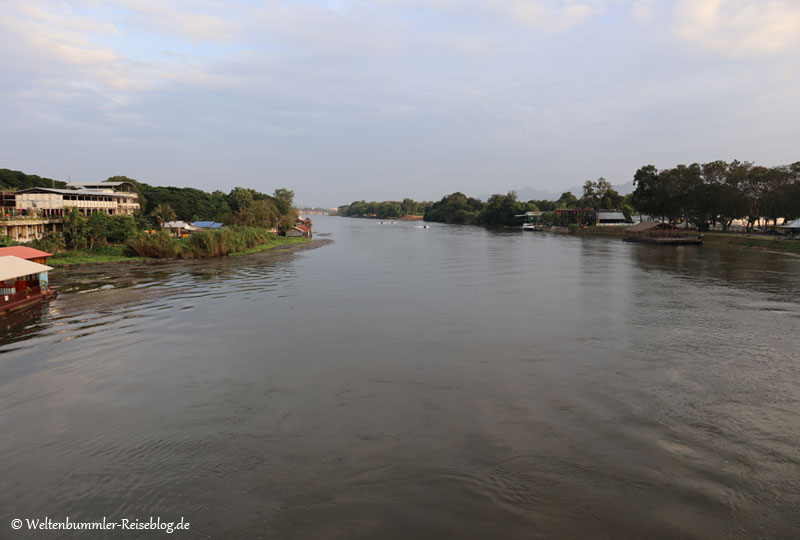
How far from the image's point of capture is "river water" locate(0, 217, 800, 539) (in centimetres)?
816

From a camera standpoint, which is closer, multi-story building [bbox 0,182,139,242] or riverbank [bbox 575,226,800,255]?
multi-story building [bbox 0,182,139,242]

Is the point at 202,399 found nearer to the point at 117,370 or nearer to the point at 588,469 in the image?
the point at 117,370

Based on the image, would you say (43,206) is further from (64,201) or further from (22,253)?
(22,253)

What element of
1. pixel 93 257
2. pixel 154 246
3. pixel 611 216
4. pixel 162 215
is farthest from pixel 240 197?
pixel 611 216

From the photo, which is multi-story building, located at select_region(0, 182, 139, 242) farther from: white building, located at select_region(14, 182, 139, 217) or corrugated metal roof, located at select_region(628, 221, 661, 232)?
corrugated metal roof, located at select_region(628, 221, 661, 232)

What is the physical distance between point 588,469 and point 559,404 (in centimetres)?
330

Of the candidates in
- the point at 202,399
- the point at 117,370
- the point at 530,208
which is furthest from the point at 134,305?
the point at 530,208

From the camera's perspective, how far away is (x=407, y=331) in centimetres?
2081

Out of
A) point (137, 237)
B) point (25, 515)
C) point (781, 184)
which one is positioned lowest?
point (25, 515)

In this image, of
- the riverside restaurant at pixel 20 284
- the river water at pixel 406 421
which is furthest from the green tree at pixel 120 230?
the river water at pixel 406 421

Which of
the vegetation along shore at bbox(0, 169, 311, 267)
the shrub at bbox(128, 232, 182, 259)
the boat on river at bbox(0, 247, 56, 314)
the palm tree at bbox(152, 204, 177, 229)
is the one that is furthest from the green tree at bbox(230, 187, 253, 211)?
the boat on river at bbox(0, 247, 56, 314)

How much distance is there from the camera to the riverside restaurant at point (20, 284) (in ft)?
79.2

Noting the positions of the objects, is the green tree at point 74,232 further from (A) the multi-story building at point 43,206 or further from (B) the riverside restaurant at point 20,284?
(B) the riverside restaurant at point 20,284

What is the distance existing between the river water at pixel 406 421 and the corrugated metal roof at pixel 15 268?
2.47m
